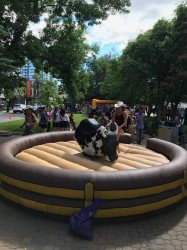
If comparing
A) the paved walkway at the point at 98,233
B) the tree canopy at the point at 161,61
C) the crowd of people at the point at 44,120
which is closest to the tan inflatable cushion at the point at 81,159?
the paved walkway at the point at 98,233

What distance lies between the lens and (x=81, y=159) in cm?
753

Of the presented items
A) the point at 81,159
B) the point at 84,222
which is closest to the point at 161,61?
the point at 81,159

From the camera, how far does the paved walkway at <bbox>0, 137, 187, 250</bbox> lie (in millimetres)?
5211

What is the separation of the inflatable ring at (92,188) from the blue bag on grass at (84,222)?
16 centimetres

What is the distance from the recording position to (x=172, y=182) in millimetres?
6484

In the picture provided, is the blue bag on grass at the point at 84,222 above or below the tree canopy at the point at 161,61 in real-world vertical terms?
below

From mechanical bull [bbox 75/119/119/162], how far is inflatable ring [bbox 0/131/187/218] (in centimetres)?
139

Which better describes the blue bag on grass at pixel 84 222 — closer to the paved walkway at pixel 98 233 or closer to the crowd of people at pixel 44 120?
the paved walkway at pixel 98 233

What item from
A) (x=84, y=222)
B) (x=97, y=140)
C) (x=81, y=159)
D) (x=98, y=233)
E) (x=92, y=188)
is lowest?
(x=98, y=233)

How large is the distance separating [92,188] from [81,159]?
1.80m

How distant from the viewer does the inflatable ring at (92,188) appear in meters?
5.83

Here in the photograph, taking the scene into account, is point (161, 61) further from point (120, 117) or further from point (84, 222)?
point (84, 222)

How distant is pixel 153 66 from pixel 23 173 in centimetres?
1873

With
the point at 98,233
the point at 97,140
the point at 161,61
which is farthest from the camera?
the point at 161,61
